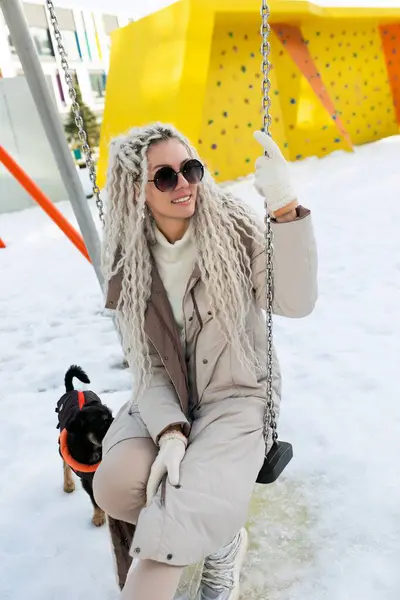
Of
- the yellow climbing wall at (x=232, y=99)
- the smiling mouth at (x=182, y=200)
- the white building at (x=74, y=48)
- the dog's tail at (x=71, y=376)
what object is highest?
the white building at (x=74, y=48)

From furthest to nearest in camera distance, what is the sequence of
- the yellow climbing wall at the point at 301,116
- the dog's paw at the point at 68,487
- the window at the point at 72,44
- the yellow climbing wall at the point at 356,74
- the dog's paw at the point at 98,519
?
1. the window at the point at 72,44
2. the yellow climbing wall at the point at 356,74
3. the yellow climbing wall at the point at 301,116
4. the dog's paw at the point at 68,487
5. the dog's paw at the point at 98,519

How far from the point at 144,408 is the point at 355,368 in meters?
1.51

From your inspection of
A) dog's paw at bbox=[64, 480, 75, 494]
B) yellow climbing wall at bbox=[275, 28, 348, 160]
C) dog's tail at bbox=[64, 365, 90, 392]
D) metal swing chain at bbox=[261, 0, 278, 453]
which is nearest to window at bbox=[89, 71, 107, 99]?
yellow climbing wall at bbox=[275, 28, 348, 160]

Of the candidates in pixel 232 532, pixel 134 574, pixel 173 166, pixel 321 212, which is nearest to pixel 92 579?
pixel 134 574

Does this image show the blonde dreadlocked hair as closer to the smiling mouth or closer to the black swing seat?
the smiling mouth

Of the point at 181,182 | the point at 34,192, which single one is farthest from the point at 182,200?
the point at 34,192

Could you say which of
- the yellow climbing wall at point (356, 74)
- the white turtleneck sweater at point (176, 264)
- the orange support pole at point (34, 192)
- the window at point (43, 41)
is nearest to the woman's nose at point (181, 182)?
the white turtleneck sweater at point (176, 264)

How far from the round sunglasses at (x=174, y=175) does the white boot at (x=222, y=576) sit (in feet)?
3.46

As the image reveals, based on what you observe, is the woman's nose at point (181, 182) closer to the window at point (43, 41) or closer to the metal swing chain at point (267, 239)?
the metal swing chain at point (267, 239)

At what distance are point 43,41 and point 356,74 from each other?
1692 centimetres

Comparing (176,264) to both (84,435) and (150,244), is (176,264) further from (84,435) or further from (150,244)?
(84,435)

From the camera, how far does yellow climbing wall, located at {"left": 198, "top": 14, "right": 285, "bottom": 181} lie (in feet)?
23.5

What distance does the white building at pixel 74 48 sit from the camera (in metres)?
19.8

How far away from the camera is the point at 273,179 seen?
1.25 m
